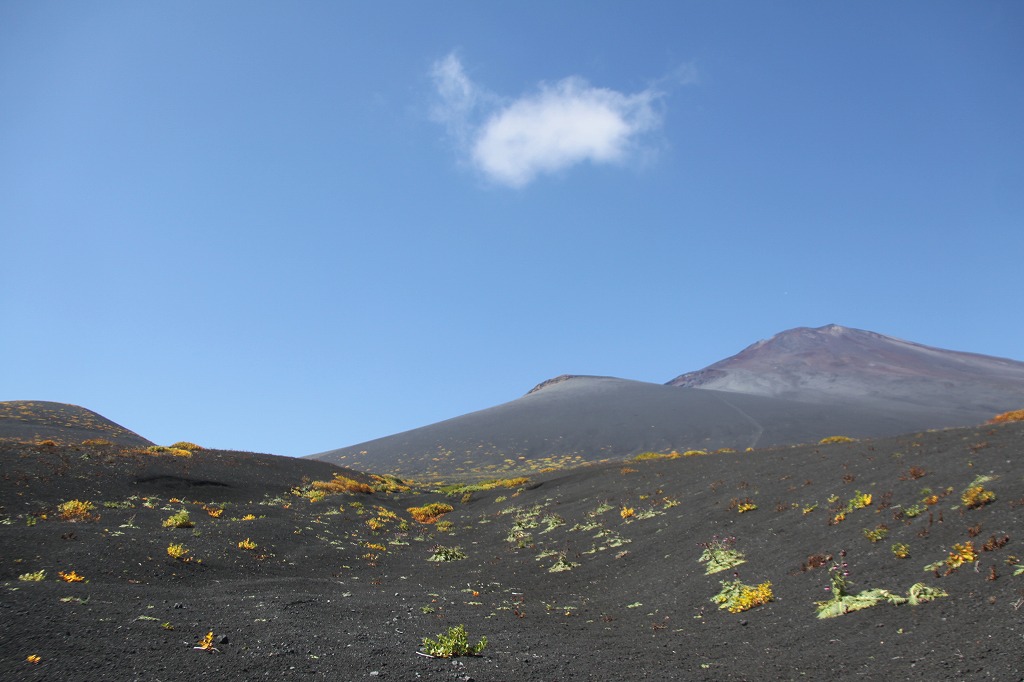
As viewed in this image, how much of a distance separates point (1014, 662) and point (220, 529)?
2047 centimetres

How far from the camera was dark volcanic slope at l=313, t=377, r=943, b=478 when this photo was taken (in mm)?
90938

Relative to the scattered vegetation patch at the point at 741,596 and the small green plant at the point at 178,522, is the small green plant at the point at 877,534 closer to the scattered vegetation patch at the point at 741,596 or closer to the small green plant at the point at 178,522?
the scattered vegetation patch at the point at 741,596

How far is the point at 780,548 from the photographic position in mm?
15227

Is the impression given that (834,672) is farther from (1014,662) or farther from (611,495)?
(611,495)

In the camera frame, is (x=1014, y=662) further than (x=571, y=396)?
No

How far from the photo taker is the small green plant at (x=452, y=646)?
→ 400 inches

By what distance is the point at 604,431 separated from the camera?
10562cm

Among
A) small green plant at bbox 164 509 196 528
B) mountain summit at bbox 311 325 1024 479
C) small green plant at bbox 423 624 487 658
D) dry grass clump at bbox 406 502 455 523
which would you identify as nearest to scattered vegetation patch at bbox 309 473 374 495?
dry grass clump at bbox 406 502 455 523

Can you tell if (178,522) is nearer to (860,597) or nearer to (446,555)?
(446,555)

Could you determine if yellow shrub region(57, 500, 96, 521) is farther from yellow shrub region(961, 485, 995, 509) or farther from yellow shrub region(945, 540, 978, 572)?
yellow shrub region(961, 485, 995, 509)

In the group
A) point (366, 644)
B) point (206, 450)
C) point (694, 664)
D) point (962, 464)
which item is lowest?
point (694, 664)

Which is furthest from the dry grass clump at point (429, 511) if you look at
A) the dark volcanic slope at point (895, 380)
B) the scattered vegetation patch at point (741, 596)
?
the dark volcanic slope at point (895, 380)

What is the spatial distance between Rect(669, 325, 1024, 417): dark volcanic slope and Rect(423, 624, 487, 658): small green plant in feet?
355

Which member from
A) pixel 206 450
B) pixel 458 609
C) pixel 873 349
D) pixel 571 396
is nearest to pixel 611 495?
pixel 458 609
